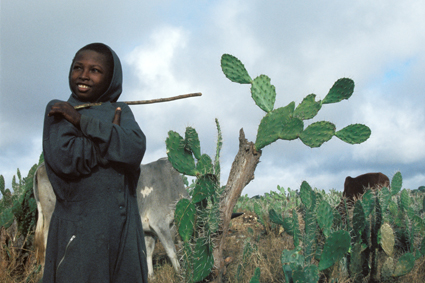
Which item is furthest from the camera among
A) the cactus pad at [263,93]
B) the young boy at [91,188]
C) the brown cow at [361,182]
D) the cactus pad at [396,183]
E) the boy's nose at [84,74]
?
the brown cow at [361,182]

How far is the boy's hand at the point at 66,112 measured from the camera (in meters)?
2.01

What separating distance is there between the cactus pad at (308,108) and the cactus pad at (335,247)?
125 cm

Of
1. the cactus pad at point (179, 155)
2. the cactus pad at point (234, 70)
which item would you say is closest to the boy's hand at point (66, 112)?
the cactus pad at point (179, 155)

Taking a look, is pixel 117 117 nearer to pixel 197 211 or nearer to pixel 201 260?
pixel 197 211

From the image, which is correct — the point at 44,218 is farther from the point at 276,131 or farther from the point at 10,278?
the point at 276,131

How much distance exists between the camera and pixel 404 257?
13.6 feet

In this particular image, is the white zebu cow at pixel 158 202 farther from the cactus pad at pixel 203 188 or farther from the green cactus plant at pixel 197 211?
the cactus pad at pixel 203 188

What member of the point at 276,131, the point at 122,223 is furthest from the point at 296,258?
the point at 122,223

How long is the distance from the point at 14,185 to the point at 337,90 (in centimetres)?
517

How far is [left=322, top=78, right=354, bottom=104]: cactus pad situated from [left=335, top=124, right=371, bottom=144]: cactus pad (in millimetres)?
348

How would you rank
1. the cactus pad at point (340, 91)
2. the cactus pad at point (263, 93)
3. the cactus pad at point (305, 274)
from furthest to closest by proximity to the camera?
1. the cactus pad at point (340, 91)
2. the cactus pad at point (263, 93)
3. the cactus pad at point (305, 274)

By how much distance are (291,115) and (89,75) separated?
7.03 feet

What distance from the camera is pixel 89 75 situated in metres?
2.21

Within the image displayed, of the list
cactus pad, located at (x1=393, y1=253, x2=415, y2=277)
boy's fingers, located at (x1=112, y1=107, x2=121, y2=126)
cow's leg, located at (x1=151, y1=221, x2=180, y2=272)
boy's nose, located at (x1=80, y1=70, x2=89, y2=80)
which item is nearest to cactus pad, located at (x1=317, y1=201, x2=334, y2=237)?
cactus pad, located at (x1=393, y1=253, x2=415, y2=277)
